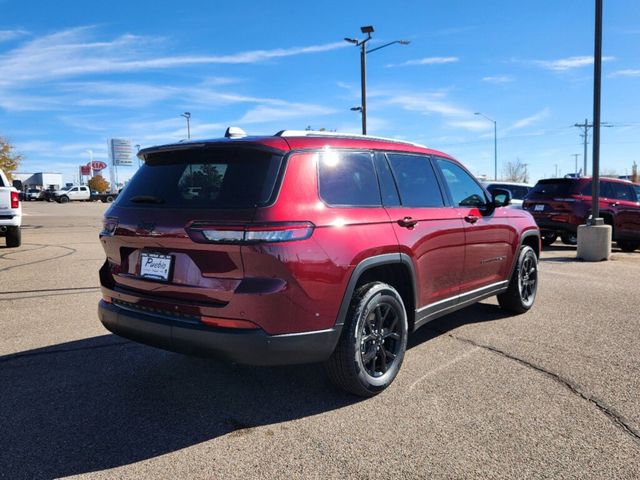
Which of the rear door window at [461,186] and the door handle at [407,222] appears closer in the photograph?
the door handle at [407,222]

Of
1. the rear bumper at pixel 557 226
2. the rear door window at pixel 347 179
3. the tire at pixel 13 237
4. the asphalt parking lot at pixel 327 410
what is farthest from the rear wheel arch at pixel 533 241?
the tire at pixel 13 237

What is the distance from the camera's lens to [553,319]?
5707 mm

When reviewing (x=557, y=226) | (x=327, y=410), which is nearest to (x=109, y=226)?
(x=327, y=410)

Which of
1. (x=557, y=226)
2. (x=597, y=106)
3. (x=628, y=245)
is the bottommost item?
(x=628, y=245)

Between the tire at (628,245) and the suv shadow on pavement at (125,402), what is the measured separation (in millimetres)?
12011

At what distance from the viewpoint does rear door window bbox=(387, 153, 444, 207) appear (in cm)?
411

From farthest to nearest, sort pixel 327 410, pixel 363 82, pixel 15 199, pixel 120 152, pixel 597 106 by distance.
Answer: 1. pixel 120 152
2. pixel 363 82
3. pixel 597 106
4. pixel 15 199
5. pixel 327 410

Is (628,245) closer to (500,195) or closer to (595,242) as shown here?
(595,242)

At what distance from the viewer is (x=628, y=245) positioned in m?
13.5

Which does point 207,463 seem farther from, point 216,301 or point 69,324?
point 69,324

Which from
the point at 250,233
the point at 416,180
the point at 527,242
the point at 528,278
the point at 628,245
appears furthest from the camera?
the point at 628,245

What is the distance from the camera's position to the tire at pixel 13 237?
11.9m

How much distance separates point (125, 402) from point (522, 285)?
4.44m

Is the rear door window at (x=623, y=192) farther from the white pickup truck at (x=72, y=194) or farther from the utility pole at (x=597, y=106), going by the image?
the white pickup truck at (x=72, y=194)
